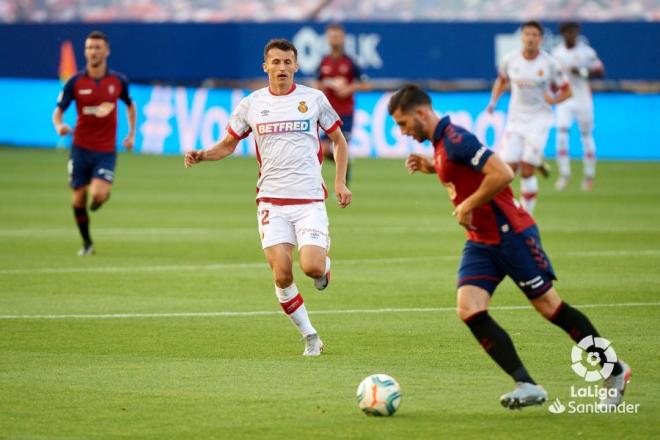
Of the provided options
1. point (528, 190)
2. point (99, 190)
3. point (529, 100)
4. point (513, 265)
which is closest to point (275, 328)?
point (513, 265)

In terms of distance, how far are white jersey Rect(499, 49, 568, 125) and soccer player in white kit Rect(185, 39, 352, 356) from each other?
9.49 meters

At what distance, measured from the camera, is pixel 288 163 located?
10508 mm

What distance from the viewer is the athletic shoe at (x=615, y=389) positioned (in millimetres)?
8031

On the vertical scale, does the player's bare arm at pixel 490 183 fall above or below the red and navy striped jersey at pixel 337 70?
below

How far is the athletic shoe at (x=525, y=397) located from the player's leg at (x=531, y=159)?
38.2 feet

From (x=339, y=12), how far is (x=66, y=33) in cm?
749

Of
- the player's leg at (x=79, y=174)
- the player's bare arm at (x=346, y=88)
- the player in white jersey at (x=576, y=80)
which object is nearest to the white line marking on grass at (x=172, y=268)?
the player's leg at (x=79, y=174)

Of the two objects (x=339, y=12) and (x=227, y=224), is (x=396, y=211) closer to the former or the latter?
(x=227, y=224)

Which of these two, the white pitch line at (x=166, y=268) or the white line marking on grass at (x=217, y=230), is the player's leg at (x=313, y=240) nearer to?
the white pitch line at (x=166, y=268)

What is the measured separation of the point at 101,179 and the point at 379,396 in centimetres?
954

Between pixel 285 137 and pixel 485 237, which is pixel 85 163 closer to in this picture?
pixel 285 137

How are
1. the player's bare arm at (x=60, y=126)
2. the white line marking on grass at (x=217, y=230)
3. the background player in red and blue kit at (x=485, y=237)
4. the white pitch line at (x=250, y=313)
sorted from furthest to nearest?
the white line marking on grass at (x=217, y=230)
the player's bare arm at (x=60, y=126)
the white pitch line at (x=250, y=313)
the background player in red and blue kit at (x=485, y=237)

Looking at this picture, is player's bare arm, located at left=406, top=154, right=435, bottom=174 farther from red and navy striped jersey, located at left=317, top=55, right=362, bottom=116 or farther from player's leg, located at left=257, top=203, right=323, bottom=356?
red and navy striped jersey, located at left=317, top=55, right=362, bottom=116

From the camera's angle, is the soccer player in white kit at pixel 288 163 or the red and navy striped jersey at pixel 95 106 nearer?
the soccer player in white kit at pixel 288 163
